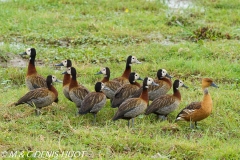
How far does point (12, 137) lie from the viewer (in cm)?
757

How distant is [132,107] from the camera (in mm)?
8438

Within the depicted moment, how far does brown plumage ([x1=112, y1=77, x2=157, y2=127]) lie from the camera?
8359 mm

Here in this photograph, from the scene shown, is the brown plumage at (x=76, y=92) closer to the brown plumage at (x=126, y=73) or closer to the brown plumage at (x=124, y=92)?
the brown plumage at (x=124, y=92)

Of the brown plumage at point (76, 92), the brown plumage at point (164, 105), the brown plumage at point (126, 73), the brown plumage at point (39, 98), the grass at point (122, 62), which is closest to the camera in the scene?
the grass at point (122, 62)

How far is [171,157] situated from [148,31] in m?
6.80

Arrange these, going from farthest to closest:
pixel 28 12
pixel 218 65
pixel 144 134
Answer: pixel 28 12, pixel 218 65, pixel 144 134

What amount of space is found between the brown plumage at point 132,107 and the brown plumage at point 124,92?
405 millimetres

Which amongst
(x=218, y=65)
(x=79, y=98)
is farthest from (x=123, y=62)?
(x=79, y=98)

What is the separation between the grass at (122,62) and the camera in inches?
293

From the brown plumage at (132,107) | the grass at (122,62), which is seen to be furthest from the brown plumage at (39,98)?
the brown plumage at (132,107)

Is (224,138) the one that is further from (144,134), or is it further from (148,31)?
(148,31)

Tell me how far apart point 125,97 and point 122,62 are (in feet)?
8.95

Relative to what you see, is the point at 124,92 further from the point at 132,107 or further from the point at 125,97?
the point at 132,107

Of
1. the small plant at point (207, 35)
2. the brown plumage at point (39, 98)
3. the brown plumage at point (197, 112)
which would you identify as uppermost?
the small plant at point (207, 35)
